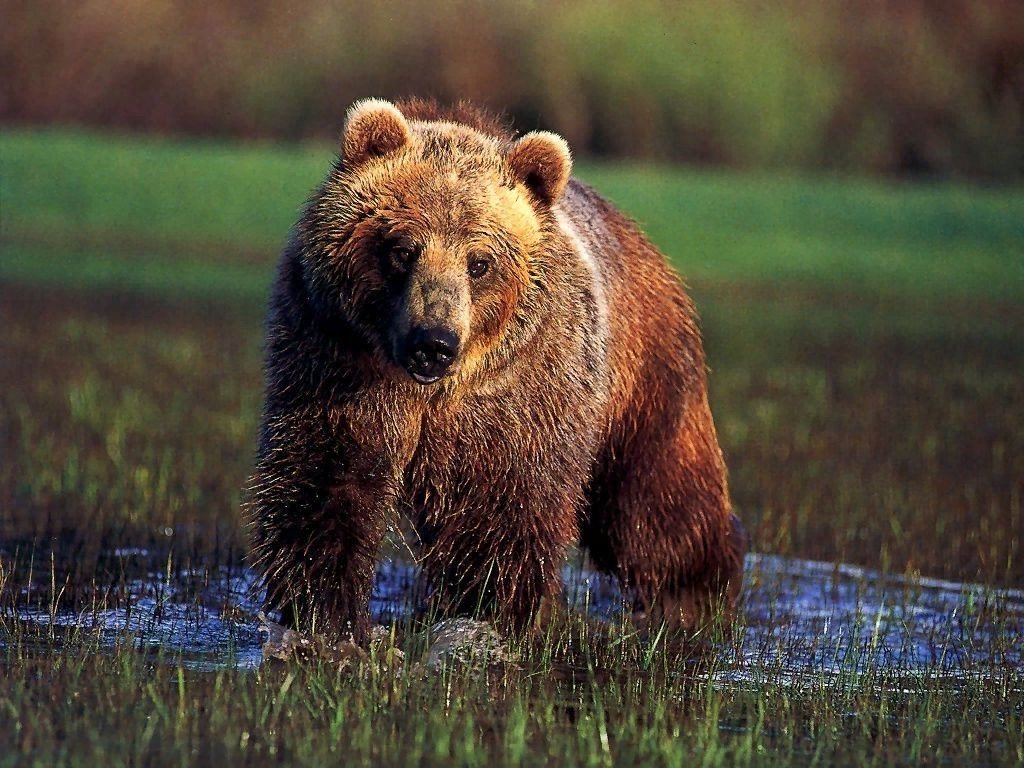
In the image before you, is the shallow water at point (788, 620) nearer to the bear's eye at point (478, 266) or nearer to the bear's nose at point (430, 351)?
the bear's nose at point (430, 351)

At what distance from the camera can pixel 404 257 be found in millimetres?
6055

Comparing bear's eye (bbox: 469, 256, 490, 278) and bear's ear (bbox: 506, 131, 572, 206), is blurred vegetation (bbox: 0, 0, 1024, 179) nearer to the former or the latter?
bear's ear (bbox: 506, 131, 572, 206)

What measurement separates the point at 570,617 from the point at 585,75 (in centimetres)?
2342

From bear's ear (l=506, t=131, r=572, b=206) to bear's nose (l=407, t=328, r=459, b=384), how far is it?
82 centimetres

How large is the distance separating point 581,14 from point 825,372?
55.1 feet

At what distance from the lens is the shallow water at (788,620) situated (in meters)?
6.54

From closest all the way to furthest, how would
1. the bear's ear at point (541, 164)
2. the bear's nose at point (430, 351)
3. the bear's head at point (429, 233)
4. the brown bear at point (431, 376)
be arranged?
the bear's nose at point (430, 351) → the bear's head at point (429, 233) → the brown bear at point (431, 376) → the bear's ear at point (541, 164)

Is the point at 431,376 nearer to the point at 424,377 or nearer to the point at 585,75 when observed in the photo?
the point at 424,377

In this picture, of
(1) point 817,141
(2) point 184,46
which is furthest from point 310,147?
(1) point 817,141

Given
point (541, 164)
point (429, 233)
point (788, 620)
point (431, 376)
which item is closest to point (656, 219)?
point (788, 620)

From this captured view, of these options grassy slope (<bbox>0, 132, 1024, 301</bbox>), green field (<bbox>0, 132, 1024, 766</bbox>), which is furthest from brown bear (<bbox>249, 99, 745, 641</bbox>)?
grassy slope (<bbox>0, 132, 1024, 301</bbox>)

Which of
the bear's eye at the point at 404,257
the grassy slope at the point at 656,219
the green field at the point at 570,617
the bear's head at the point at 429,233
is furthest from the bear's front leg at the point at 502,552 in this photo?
the grassy slope at the point at 656,219

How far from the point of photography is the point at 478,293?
242 inches

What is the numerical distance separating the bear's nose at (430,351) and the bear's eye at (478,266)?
37cm
